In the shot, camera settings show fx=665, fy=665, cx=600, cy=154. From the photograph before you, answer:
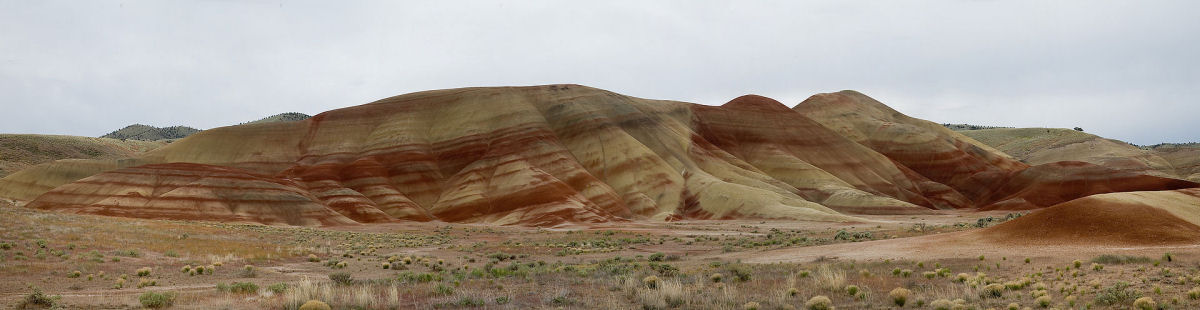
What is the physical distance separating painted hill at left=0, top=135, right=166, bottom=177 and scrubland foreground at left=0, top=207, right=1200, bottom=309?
85.5 m

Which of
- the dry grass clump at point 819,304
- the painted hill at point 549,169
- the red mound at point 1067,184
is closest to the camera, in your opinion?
the dry grass clump at point 819,304

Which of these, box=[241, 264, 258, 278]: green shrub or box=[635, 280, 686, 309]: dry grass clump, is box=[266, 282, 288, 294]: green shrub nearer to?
box=[241, 264, 258, 278]: green shrub

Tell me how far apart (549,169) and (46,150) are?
293 ft

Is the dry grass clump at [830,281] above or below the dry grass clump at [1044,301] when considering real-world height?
below

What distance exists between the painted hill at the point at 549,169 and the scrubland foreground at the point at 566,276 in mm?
32668

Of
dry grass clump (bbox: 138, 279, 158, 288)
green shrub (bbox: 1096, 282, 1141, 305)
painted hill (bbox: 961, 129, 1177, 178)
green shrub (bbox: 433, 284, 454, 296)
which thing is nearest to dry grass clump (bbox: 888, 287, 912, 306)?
green shrub (bbox: 1096, 282, 1141, 305)

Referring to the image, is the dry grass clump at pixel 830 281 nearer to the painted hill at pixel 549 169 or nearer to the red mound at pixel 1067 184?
the painted hill at pixel 549 169

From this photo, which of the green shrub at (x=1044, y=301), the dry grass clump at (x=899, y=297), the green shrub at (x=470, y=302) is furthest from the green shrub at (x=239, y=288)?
the green shrub at (x=1044, y=301)

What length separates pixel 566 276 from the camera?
838 inches

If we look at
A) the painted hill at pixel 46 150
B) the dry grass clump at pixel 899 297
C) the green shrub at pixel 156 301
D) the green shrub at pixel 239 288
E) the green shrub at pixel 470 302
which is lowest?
the green shrub at pixel 239 288

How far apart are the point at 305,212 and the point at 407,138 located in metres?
29.4

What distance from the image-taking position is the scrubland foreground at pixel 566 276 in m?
14.5

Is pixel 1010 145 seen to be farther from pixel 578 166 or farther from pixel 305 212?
pixel 305 212

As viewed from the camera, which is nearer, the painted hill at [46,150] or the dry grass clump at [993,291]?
the dry grass clump at [993,291]
